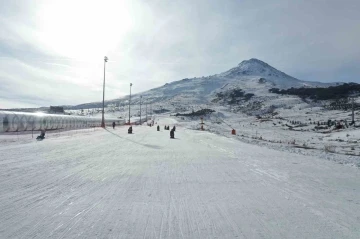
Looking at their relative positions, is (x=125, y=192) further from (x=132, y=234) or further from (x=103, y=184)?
(x=132, y=234)

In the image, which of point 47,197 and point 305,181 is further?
point 305,181

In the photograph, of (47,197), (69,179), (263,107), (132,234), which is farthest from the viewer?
(263,107)

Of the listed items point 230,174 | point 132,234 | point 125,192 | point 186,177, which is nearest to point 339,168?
point 230,174

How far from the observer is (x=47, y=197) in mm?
5492

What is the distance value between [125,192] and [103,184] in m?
0.96

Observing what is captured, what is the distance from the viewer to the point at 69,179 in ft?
23.4

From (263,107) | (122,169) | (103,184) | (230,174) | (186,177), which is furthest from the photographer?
(263,107)

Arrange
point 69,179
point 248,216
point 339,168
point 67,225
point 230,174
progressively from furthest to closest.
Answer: point 339,168, point 230,174, point 69,179, point 248,216, point 67,225

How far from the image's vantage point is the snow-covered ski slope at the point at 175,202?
3967 mm

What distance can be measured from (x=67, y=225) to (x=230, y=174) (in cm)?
519

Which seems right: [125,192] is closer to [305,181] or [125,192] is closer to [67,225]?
[67,225]

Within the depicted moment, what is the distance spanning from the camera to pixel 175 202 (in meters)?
5.34

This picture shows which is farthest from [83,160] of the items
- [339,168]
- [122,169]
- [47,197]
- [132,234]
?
[339,168]

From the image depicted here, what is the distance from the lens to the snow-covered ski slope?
13.0ft
